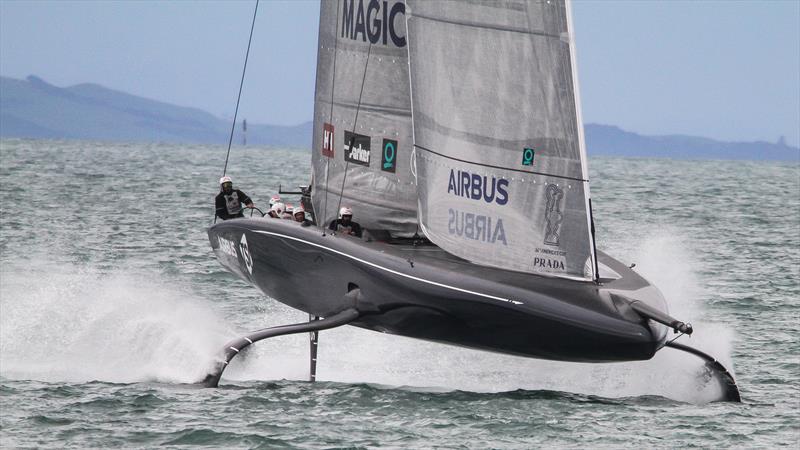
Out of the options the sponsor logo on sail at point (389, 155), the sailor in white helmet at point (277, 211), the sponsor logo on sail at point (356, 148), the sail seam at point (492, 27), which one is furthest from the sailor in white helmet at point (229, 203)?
the sail seam at point (492, 27)

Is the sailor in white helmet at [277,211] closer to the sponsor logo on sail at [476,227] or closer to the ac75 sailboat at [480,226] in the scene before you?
the ac75 sailboat at [480,226]

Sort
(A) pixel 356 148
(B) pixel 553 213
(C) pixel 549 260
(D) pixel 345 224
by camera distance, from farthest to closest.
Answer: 1. (A) pixel 356 148
2. (D) pixel 345 224
3. (C) pixel 549 260
4. (B) pixel 553 213

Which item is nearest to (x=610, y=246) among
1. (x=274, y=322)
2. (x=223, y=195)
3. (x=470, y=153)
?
(x=274, y=322)

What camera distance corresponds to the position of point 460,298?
40.4 ft

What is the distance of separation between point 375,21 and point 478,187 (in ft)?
9.29

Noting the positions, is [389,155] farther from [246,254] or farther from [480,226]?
[480,226]

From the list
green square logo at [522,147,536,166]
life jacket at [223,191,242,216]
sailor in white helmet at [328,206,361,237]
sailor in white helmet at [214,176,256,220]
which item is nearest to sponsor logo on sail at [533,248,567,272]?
green square logo at [522,147,536,166]

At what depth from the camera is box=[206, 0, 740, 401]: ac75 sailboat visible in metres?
12.0

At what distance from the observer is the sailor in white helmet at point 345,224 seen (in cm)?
1420

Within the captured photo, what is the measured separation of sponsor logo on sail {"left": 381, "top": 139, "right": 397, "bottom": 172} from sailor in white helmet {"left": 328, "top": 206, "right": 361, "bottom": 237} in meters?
0.73

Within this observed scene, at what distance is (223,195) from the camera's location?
15922 mm

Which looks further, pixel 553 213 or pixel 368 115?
pixel 368 115

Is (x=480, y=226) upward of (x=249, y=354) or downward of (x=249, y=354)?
upward

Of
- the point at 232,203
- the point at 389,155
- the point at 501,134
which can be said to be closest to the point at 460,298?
the point at 501,134
